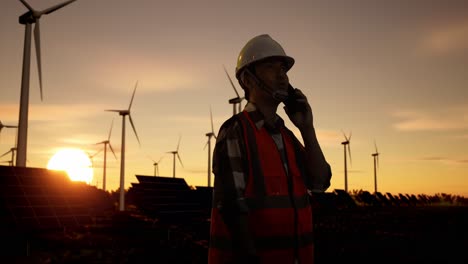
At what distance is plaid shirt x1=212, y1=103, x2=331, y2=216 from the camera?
7.97 feet

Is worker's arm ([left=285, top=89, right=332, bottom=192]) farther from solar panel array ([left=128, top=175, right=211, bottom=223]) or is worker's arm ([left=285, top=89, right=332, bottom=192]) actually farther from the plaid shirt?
solar panel array ([left=128, top=175, right=211, bottom=223])

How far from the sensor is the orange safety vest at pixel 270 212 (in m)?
2.54

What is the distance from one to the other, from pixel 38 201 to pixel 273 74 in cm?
1078

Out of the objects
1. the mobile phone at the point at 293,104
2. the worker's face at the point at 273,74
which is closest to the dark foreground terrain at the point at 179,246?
the mobile phone at the point at 293,104

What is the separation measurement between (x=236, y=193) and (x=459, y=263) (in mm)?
9272

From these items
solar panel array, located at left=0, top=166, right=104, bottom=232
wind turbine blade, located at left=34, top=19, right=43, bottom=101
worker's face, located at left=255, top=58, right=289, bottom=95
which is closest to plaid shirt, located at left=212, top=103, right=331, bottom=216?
worker's face, located at left=255, top=58, right=289, bottom=95

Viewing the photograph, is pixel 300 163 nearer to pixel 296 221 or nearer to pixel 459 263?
pixel 296 221

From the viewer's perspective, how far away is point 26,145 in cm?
1823

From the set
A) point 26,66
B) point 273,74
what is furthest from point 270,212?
point 26,66

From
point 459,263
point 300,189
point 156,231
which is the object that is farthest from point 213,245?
point 156,231

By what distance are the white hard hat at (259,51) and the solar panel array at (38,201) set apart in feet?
30.9

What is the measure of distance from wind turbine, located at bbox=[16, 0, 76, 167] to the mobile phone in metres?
17.1

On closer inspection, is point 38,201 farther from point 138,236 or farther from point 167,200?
point 138,236

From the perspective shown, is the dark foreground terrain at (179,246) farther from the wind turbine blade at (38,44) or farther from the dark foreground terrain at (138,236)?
the wind turbine blade at (38,44)
